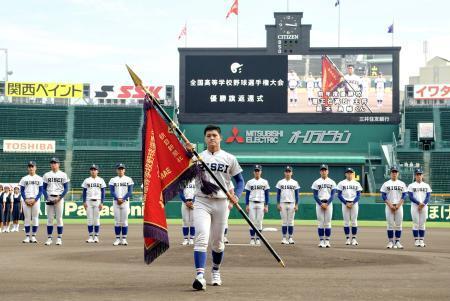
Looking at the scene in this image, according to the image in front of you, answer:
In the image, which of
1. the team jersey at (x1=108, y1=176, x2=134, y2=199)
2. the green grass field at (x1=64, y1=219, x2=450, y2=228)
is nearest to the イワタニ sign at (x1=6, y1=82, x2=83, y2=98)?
the green grass field at (x1=64, y1=219, x2=450, y2=228)

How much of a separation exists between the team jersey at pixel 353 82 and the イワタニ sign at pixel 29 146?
2062cm

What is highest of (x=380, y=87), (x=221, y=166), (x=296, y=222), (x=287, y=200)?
(x=380, y=87)

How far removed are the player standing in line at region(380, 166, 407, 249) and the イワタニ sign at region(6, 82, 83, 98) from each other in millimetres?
39522

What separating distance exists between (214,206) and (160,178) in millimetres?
1245

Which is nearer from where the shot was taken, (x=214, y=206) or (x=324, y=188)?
(x=214, y=206)

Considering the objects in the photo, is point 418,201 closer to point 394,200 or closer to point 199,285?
point 394,200

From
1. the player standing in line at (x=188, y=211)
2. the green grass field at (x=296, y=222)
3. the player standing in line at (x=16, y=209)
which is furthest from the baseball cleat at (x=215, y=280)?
the green grass field at (x=296, y=222)

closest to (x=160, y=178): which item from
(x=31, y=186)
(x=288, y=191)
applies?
(x=31, y=186)

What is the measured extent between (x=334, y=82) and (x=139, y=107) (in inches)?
631

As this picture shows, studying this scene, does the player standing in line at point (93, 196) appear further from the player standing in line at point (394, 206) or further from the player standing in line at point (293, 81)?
the player standing in line at point (293, 81)

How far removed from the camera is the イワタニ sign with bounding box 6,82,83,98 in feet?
194

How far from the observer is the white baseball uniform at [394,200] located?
23.3m

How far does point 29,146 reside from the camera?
55.8 metres

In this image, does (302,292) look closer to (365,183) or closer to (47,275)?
(47,275)
